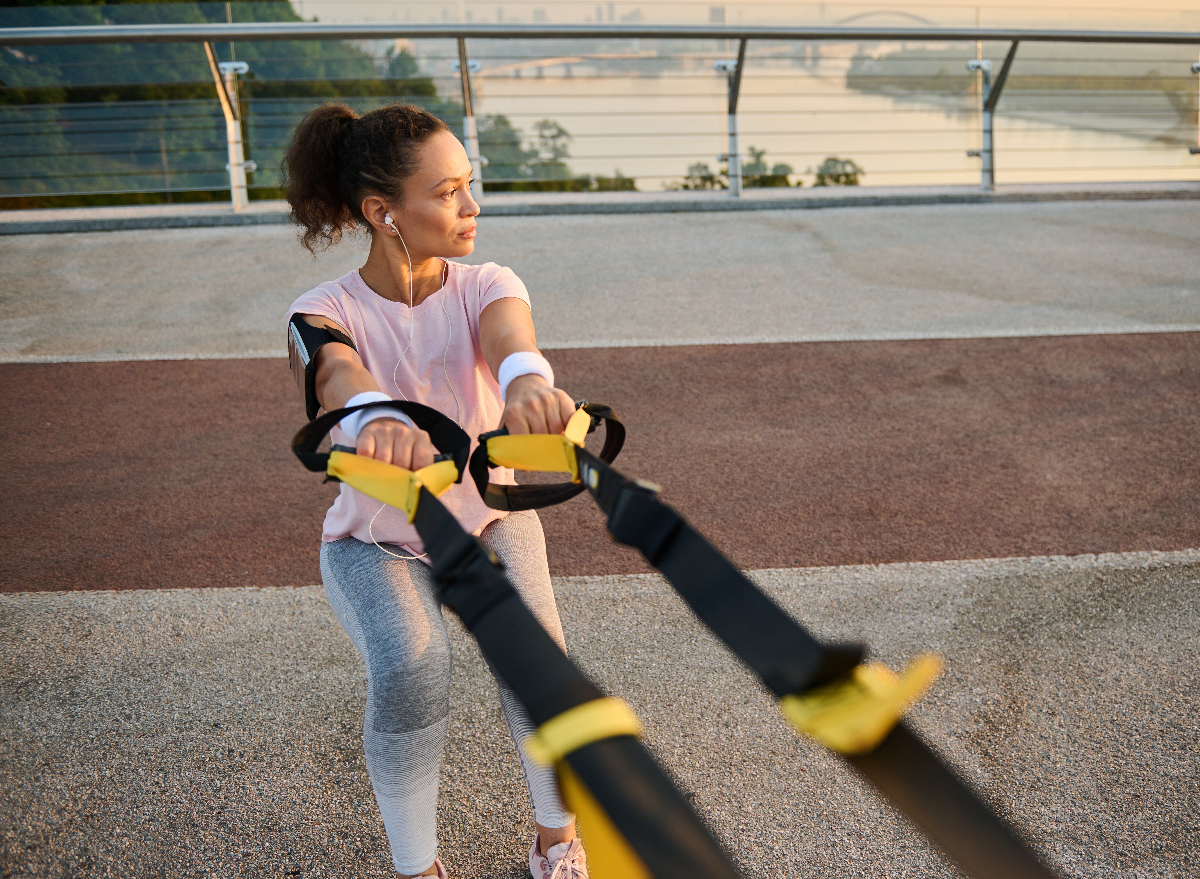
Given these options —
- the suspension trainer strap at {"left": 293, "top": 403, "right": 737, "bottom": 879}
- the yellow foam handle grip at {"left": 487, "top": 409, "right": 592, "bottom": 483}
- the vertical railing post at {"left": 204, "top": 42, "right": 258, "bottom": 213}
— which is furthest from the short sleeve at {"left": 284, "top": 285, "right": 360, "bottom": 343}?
the vertical railing post at {"left": 204, "top": 42, "right": 258, "bottom": 213}

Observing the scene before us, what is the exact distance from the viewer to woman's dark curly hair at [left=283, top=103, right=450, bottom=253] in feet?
6.91

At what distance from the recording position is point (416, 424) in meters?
1.75

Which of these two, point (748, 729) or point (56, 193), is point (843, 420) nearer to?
point (748, 729)

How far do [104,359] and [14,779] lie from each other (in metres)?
3.74

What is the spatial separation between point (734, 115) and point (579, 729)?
9.15 metres

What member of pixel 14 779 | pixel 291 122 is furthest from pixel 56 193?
pixel 14 779

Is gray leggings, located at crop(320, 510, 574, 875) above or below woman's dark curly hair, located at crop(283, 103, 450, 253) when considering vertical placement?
below

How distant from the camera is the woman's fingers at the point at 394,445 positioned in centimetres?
156

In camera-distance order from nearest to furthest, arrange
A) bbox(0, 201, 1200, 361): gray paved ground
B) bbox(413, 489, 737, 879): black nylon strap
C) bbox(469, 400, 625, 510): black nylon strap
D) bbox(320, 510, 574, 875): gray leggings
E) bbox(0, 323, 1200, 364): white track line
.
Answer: bbox(413, 489, 737, 879): black nylon strap
bbox(469, 400, 625, 510): black nylon strap
bbox(320, 510, 574, 875): gray leggings
bbox(0, 323, 1200, 364): white track line
bbox(0, 201, 1200, 361): gray paved ground

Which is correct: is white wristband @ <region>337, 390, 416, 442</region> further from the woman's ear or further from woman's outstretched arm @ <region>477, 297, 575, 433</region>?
the woman's ear

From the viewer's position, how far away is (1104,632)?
2.87 metres

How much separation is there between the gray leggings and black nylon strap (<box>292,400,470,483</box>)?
0.97 ft

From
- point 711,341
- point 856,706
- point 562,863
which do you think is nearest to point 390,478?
point 856,706

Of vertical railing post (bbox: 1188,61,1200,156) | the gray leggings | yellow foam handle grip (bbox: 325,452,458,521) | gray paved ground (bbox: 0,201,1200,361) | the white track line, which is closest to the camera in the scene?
yellow foam handle grip (bbox: 325,452,458,521)
